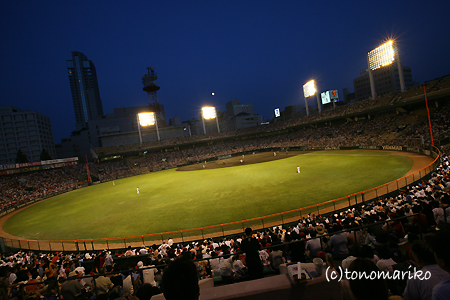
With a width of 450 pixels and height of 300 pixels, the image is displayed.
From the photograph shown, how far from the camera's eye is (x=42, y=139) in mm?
101625

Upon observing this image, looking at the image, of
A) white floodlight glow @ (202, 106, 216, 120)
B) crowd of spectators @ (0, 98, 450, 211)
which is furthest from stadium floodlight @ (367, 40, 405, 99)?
white floodlight glow @ (202, 106, 216, 120)

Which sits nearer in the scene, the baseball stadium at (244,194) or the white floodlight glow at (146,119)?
the baseball stadium at (244,194)

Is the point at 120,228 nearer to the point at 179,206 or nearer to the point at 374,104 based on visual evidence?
the point at 179,206

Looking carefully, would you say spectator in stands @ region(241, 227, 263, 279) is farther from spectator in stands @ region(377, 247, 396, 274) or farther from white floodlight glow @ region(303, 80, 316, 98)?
white floodlight glow @ region(303, 80, 316, 98)

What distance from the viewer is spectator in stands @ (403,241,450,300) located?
296cm

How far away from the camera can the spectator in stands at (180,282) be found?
A: 2193 millimetres

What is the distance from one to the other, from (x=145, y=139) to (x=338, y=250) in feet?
292

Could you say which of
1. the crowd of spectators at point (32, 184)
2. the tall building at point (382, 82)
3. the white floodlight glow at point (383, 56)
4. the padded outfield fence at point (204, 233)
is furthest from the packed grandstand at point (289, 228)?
the tall building at point (382, 82)

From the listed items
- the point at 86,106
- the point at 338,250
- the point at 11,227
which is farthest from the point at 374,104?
the point at 86,106

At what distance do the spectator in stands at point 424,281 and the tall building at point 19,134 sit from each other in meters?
127

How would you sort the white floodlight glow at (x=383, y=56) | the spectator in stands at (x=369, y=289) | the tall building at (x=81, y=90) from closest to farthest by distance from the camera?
the spectator in stands at (x=369, y=289) → the white floodlight glow at (x=383, y=56) → the tall building at (x=81, y=90)

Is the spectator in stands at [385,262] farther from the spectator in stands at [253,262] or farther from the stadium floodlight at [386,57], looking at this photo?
the stadium floodlight at [386,57]

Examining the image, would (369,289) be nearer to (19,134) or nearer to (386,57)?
(386,57)

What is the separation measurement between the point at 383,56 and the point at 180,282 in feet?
215
